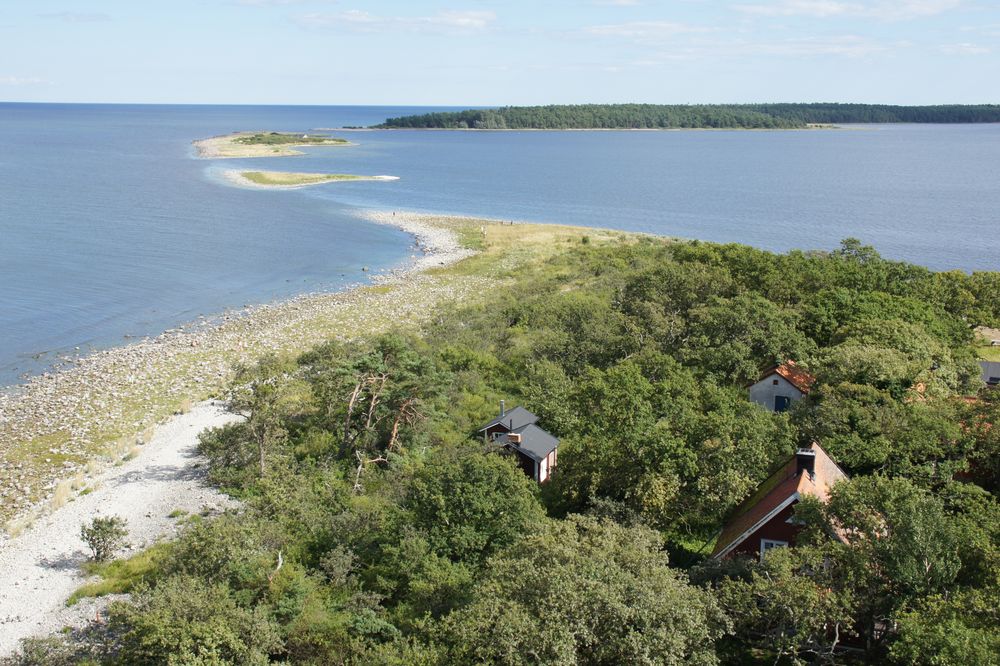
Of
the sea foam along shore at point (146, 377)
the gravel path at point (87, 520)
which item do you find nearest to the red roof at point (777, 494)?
the gravel path at point (87, 520)

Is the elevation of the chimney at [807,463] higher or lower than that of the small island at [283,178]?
lower

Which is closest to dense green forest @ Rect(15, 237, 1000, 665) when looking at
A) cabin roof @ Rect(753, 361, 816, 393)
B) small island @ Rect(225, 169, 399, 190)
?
cabin roof @ Rect(753, 361, 816, 393)

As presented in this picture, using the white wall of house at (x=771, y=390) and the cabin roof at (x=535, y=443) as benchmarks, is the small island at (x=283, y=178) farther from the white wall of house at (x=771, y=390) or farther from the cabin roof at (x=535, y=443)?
the white wall of house at (x=771, y=390)

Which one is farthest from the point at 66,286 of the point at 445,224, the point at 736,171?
the point at 736,171

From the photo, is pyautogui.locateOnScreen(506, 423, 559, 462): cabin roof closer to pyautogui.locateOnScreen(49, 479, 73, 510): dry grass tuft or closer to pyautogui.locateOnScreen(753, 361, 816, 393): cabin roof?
pyautogui.locateOnScreen(753, 361, 816, 393): cabin roof

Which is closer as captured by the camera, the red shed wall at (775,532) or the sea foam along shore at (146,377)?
the red shed wall at (775,532)

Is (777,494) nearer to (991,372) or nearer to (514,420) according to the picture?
(514,420)

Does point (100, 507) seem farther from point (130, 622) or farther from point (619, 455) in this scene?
point (619, 455)
